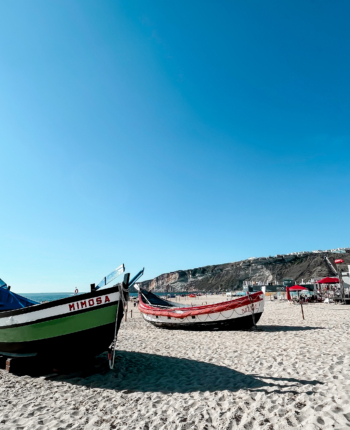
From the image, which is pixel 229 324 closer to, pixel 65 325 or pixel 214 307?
pixel 214 307

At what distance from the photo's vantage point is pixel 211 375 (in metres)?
7.28

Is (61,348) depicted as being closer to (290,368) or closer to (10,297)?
(10,297)

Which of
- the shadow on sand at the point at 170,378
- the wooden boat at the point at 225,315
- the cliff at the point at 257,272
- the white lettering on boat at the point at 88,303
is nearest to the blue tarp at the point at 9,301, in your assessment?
the shadow on sand at the point at 170,378

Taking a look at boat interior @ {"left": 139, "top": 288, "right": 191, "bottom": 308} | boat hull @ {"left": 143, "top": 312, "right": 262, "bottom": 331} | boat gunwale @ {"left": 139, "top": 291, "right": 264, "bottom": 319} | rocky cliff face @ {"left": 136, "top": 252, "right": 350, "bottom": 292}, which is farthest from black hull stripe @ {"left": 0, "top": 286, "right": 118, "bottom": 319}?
rocky cliff face @ {"left": 136, "top": 252, "right": 350, "bottom": 292}

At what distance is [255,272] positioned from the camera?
142750mm

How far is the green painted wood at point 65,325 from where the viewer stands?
7.27m

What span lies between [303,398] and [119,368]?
216 inches

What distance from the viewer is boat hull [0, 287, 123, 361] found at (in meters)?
7.29

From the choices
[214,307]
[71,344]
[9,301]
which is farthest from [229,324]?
[9,301]

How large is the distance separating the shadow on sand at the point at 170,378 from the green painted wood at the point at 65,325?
137 cm

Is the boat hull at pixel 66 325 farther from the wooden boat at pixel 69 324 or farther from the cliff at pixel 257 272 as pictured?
the cliff at pixel 257 272

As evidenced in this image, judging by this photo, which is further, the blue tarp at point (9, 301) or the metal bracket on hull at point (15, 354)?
the blue tarp at point (9, 301)

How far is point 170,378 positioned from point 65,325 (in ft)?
11.3

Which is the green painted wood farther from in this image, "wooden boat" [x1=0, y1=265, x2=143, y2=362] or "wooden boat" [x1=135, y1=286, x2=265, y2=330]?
"wooden boat" [x1=135, y1=286, x2=265, y2=330]
